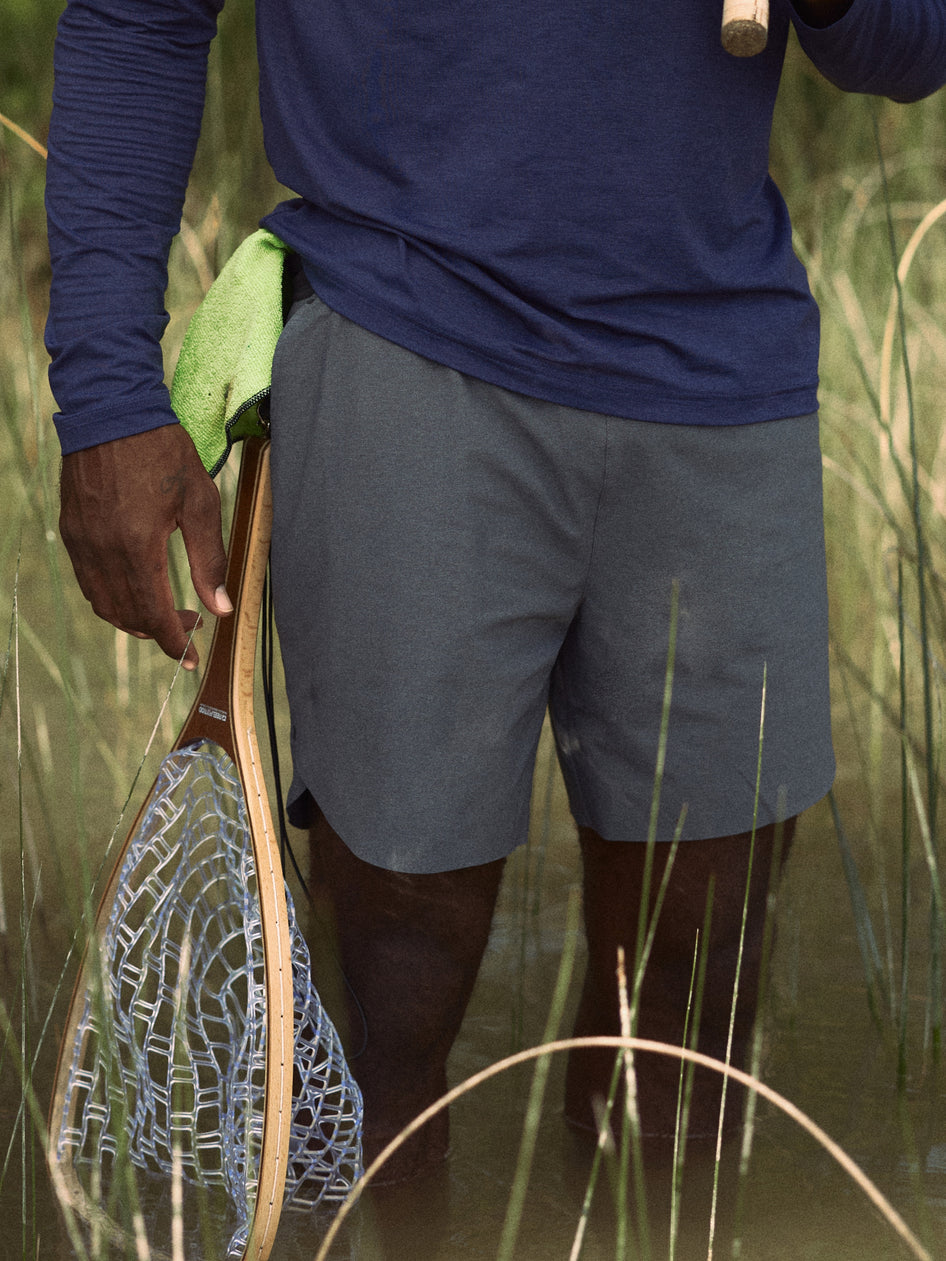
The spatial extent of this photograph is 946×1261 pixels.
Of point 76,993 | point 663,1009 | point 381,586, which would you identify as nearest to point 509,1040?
point 663,1009

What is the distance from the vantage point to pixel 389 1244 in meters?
1.32

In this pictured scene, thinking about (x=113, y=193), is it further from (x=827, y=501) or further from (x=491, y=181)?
(x=827, y=501)

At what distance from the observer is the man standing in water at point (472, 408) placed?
103cm

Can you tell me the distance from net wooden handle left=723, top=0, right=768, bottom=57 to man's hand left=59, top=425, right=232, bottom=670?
480 mm

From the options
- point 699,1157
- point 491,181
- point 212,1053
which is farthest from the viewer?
point 699,1157

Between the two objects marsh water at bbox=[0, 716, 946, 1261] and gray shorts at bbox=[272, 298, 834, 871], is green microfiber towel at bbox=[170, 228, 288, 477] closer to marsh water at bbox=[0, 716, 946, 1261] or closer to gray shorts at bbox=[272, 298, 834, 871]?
gray shorts at bbox=[272, 298, 834, 871]

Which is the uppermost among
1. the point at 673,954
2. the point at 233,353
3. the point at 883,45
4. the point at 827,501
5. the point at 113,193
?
the point at 883,45

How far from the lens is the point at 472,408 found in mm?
1053

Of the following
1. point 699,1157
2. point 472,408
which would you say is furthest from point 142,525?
point 699,1157

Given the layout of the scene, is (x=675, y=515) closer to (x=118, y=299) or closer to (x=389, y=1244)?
(x=118, y=299)

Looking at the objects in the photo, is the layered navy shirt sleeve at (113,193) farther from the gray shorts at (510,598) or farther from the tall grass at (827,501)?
the tall grass at (827,501)

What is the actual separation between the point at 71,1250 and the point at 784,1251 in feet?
2.10

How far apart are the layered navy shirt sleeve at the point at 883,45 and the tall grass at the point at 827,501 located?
82cm

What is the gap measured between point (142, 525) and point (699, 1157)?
816mm
